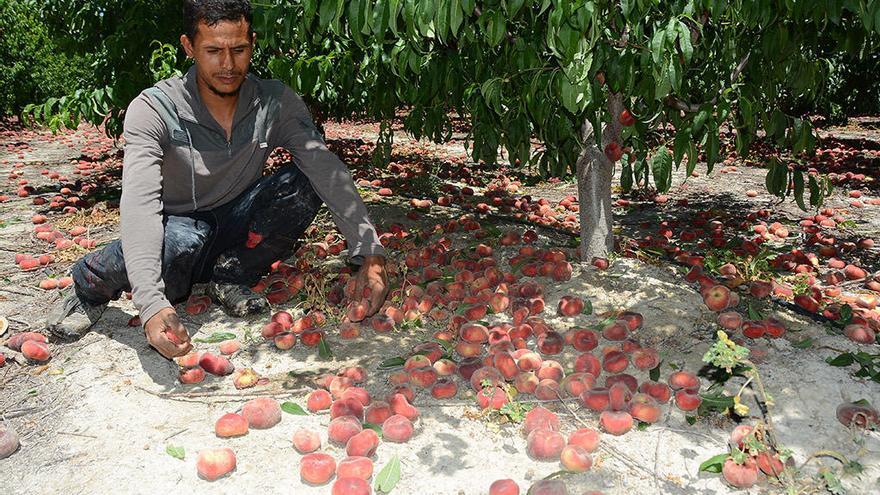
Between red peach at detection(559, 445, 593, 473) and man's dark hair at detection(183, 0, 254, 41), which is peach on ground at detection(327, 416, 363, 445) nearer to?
red peach at detection(559, 445, 593, 473)

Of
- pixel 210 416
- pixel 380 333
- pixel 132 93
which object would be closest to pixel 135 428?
pixel 210 416

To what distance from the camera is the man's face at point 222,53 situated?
2.59 metres

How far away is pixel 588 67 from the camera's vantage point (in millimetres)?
2090

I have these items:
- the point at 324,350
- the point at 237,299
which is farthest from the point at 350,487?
the point at 237,299

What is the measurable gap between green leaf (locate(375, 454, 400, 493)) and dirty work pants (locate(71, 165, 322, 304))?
1.57 meters

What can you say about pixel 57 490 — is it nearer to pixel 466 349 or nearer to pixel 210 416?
pixel 210 416

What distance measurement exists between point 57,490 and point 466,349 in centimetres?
156

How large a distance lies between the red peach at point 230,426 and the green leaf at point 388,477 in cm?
56

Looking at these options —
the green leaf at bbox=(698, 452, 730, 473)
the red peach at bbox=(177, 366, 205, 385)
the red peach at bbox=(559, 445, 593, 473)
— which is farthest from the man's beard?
the green leaf at bbox=(698, 452, 730, 473)

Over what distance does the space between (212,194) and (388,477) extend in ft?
6.08

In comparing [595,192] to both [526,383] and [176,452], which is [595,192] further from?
[176,452]

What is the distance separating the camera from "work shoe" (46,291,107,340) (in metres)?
2.90

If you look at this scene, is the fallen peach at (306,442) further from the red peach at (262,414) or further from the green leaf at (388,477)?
the green leaf at (388,477)

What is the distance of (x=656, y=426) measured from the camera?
218cm
